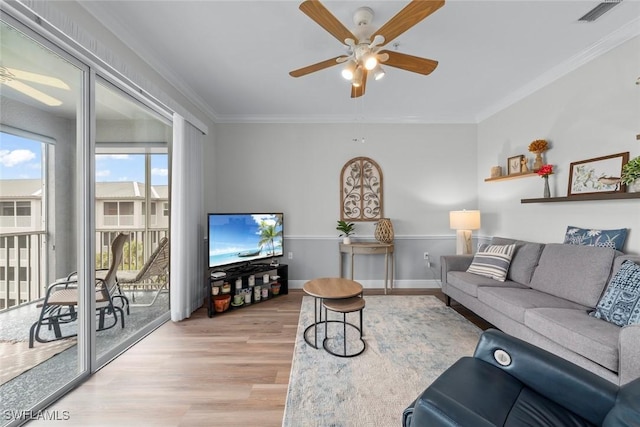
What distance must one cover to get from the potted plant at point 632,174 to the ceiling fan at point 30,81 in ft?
13.6

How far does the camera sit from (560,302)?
201 centimetres

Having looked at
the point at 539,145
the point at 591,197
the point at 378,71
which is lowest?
the point at 591,197

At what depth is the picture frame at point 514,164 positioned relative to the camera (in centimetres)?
305

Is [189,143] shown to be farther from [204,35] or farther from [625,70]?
[625,70]

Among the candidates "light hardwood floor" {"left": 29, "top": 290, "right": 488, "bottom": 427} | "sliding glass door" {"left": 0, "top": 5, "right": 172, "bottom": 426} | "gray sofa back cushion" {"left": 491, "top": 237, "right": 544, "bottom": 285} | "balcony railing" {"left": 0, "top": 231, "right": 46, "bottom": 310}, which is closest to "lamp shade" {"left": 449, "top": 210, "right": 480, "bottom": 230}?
"gray sofa back cushion" {"left": 491, "top": 237, "right": 544, "bottom": 285}

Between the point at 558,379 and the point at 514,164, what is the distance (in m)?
2.87

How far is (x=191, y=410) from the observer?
1.52 meters

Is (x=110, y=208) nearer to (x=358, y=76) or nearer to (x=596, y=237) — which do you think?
(x=358, y=76)

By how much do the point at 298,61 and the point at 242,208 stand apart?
222 centimetres

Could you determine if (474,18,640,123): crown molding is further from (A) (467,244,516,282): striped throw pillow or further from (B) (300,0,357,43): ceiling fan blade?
(B) (300,0,357,43): ceiling fan blade

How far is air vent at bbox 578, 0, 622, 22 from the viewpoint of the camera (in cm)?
176

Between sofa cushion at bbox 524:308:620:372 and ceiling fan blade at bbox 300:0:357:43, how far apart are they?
2.36m

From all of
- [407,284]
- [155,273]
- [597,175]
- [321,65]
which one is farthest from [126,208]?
[597,175]

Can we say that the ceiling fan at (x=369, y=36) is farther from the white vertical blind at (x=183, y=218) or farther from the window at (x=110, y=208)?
the window at (x=110, y=208)
